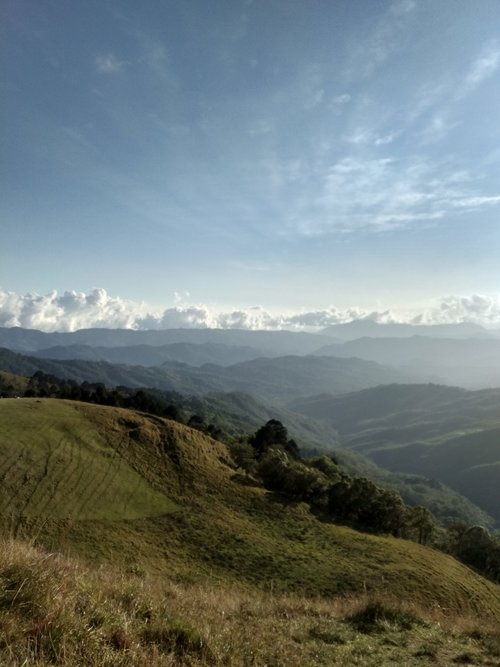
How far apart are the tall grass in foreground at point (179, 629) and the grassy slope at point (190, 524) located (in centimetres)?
1699

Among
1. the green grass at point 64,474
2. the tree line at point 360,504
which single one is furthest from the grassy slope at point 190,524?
the tree line at point 360,504

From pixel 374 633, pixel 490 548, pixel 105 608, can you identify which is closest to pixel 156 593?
pixel 105 608

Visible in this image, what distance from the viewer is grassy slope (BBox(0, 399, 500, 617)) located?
34.9m

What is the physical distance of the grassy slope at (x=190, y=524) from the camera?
34875mm

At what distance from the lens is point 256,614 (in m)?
11.0

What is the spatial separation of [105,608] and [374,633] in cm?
851

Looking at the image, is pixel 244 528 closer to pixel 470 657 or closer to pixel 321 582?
pixel 321 582

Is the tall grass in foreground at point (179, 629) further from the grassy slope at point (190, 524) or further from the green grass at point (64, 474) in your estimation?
the green grass at point (64, 474)

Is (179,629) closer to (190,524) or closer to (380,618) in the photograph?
(380,618)

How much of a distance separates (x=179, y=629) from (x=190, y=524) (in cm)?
4023

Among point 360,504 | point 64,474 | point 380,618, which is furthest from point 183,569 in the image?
point 360,504

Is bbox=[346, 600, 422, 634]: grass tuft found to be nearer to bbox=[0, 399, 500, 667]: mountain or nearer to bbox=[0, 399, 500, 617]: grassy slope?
bbox=[0, 399, 500, 667]: mountain

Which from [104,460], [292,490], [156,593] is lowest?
[292,490]

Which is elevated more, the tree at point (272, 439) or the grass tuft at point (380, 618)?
the grass tuft at point (380, 618)
